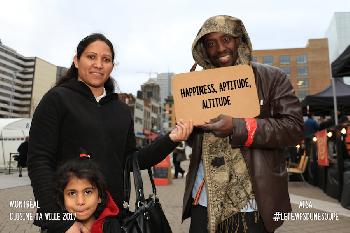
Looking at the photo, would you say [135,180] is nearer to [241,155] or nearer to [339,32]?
[241,155]

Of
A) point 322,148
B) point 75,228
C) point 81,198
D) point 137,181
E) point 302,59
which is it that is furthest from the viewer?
point 302,59

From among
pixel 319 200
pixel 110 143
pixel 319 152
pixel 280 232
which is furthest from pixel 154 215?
pixel 319 152

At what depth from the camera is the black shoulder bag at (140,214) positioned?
2010mm

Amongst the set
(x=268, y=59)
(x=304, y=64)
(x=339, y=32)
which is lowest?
(x=304, y=64)

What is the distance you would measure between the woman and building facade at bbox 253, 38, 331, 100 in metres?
100

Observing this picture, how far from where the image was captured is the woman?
1.96 m

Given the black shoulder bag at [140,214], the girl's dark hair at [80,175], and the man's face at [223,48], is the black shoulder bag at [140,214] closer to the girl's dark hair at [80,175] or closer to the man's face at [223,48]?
the girl's dark hair at [80,175]

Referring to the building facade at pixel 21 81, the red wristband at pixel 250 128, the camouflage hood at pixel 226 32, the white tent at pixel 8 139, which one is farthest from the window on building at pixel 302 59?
the building facade at pixel 21 81

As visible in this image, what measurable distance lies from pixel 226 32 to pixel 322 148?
31.0 ft

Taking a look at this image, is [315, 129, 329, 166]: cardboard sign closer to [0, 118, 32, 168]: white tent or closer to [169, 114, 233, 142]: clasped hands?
[169, 114, 233, 142]: clasped hands

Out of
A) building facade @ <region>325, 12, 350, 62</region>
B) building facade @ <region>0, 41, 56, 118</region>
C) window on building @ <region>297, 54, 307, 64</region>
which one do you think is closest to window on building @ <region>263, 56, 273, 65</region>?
window on building @ <region>297, 54, 307, 64</region>

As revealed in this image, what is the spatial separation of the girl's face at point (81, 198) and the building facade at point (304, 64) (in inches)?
3966

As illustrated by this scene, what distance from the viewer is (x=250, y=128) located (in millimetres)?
2072

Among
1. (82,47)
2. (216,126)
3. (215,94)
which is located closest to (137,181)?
(216,126)
